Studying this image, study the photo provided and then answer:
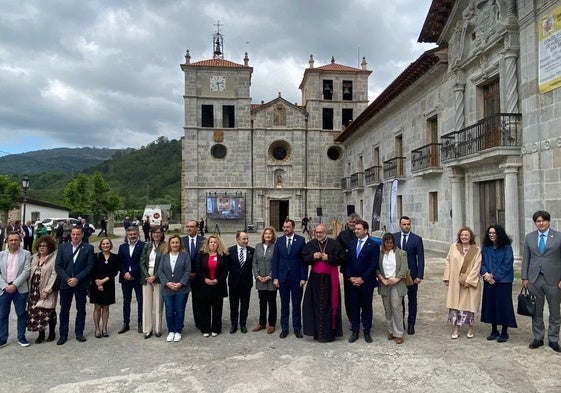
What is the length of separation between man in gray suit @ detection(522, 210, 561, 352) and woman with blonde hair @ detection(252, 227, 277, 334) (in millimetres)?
3231

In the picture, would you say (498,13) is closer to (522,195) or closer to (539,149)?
(539,149)

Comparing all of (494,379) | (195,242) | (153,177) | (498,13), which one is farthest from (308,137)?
(153,177)

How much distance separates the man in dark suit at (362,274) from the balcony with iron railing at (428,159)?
10.4m

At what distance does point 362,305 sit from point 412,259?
101 centimetres

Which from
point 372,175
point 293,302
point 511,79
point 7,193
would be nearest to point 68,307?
point 293,302

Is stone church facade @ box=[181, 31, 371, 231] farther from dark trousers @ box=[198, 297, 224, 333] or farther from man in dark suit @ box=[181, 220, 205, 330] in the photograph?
dark trousers @ box=[198, 297, 224, 333]

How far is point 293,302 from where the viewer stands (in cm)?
590

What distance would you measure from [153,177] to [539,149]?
8223 centimetres

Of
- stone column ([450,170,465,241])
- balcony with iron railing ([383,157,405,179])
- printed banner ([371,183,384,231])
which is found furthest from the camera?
printed banner ([371,183,384,231])

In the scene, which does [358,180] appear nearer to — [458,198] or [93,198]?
[458,198]

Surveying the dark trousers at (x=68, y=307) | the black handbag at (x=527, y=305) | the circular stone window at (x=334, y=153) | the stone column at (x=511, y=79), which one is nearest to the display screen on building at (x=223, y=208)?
the circular stone window at (x=334, y=153)

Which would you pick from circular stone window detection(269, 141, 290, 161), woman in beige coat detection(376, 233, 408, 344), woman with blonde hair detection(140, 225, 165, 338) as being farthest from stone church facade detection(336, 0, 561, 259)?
circular stone window detection(269, 141, 290, 161)

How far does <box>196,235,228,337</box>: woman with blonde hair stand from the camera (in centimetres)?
586

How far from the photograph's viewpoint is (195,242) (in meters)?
6.49
